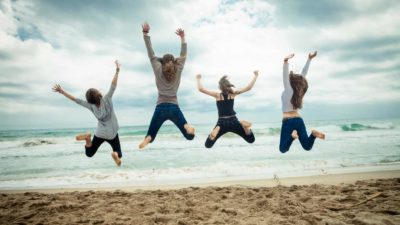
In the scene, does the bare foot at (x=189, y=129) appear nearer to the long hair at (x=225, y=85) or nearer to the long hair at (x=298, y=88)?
the long hair at (x=225, y=85)

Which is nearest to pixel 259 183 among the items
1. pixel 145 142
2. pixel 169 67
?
pixel 145 142

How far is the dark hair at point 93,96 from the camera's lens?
545cm

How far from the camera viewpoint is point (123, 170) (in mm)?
13438

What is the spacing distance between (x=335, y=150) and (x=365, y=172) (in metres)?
6.98

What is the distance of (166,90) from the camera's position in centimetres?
559

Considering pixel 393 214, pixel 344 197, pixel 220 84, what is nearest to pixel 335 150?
pixel 344 197

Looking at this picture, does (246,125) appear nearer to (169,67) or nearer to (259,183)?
(169,67)

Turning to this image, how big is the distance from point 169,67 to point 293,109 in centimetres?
248

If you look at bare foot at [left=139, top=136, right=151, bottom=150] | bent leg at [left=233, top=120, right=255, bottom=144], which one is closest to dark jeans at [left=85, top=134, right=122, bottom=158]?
bare foot at [left=139, top=136, right=151, bottom=150]

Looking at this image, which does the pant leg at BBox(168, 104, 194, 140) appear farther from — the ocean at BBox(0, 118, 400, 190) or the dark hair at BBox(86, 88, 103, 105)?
the ocean at BBox(0, 118, 400, 190)

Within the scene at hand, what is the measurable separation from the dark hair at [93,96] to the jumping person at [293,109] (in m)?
3.47

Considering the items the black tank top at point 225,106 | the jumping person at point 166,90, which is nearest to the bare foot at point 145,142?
the jumping person at point 166,90

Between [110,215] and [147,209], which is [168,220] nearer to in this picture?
[147,209]

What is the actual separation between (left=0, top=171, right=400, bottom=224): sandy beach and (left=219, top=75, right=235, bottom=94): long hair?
2.95 m
